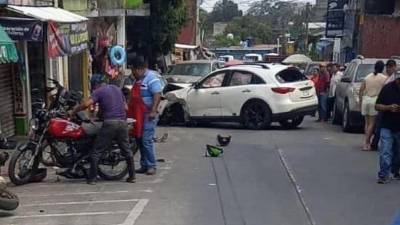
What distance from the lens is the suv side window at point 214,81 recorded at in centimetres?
1828

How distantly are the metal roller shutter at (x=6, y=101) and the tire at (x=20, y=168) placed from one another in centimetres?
481

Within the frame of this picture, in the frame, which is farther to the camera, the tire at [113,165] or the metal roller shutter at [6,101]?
the metal roller shutter at [6,101]

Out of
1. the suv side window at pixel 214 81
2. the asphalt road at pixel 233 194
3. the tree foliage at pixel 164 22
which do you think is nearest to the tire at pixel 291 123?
the suv side window at pixel 214 81

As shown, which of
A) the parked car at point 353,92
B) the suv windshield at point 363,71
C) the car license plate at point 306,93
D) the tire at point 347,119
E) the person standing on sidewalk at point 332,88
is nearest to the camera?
the parked car at point 353,92

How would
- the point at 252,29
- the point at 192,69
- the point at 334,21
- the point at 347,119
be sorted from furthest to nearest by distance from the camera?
the point at 252,29
the point at 334,21
the point at 192,69
the point at 347,119

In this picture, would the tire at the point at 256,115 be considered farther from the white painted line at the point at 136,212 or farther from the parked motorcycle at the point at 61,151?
the white painted line at the point at 136,212

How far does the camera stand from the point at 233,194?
9398 mm

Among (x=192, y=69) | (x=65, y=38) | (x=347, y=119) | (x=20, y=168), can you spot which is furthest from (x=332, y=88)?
(x=20, y=168)

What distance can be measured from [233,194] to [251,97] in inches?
333

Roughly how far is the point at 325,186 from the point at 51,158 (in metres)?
3.92

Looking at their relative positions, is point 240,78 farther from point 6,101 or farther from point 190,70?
point 190,70

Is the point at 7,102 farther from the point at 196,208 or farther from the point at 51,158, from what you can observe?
the point at 196,208

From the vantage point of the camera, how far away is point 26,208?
8758 mm

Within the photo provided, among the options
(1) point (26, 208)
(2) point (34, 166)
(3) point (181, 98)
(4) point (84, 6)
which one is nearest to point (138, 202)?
(1) point (26, 208)
